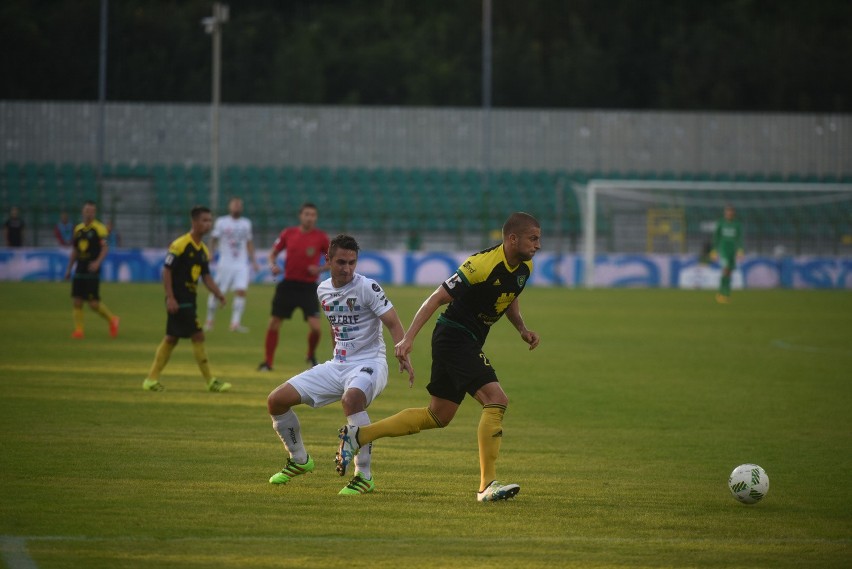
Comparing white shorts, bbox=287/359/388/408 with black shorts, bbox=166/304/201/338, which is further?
black shorts, bbox=166/304/201/338

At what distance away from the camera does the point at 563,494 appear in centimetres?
777

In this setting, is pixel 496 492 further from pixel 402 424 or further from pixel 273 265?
pixel 273 265

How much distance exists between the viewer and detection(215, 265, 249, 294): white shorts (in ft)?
66.5

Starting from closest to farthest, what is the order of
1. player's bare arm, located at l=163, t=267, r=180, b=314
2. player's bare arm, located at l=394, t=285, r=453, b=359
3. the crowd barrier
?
player's bare arm, located at l=394, t=285, r=453, b=359 → player's bare arm, located at l=163, t=267, r=180, b=314 → the crowd barrier

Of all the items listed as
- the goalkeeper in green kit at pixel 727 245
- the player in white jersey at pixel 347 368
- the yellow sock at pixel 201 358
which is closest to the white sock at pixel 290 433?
the player in white jersey at pixel 347 368

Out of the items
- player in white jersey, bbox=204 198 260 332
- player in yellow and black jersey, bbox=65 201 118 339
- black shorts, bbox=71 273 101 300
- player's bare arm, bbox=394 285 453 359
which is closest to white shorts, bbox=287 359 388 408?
player's bare arm, bbox=394 285 453 359

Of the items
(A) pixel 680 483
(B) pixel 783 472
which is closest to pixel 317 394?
(A) pixel 680 483

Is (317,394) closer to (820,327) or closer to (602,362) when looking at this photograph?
(602,362)

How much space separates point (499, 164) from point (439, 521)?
36.2 meters

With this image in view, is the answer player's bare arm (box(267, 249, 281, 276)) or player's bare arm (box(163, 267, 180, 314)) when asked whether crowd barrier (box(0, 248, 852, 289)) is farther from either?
player's bare arm (box(163, 267, 180, 314))

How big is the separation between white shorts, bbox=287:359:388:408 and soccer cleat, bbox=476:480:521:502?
96cm

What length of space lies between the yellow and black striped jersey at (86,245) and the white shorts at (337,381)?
454 inches

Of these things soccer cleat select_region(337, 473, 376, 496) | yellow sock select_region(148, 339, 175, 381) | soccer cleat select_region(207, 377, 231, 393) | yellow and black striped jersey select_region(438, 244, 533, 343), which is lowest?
soccer cleat select_region(207, 377, 231, 393)

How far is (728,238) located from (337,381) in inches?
940
